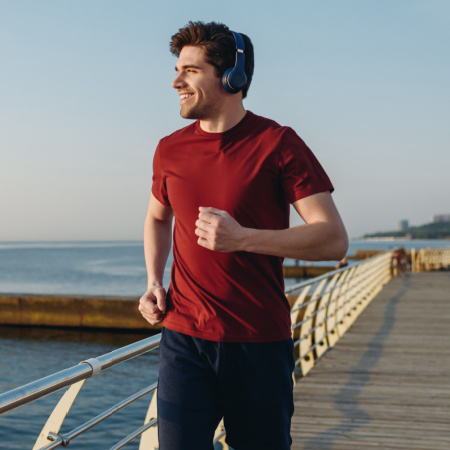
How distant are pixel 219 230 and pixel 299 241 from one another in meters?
0.22

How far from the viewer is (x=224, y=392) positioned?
67.5 inches

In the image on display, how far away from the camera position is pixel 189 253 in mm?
1715

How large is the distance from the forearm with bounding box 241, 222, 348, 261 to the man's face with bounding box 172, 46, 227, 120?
401 millimetres

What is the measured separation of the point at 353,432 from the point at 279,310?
106 inches

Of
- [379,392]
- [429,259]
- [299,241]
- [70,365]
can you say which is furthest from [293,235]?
[429,259]

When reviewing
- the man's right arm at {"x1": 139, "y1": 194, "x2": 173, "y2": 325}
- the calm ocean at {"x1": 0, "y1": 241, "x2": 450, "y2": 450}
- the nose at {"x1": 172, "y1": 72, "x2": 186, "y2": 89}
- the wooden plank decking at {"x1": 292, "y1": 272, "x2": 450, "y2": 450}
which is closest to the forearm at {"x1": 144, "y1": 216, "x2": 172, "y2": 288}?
the man's right arm at {"x1": 139, "y1": 194, "x2": 173, "y2": 325}

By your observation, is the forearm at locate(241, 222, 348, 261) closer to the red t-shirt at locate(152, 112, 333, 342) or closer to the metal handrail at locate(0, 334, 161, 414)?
the red t-shirt at locate(152, 112, 333, 342)

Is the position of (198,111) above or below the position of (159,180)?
above

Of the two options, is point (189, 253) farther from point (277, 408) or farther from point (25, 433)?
point (25, 433)

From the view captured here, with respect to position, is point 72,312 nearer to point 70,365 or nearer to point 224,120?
point 70,365

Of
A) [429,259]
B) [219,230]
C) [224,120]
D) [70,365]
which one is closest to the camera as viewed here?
[219,230]

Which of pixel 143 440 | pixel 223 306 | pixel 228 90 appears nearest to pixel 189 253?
pixel 223 306

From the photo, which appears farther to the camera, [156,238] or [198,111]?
[156,238]

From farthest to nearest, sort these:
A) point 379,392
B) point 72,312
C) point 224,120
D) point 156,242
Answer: point 72,312, point 379,392, point 156,242, point 224,120
